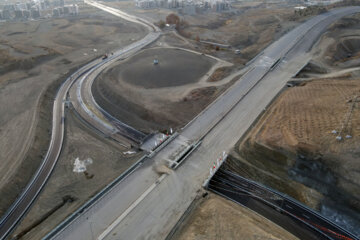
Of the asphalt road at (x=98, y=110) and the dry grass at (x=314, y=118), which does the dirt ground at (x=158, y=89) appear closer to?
the asphalt road at (x=98, y=110)

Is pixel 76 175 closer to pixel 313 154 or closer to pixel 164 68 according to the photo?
pixel 313 154

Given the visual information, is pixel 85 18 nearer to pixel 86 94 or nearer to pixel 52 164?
pixel 86 94

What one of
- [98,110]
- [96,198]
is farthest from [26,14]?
[96,198]

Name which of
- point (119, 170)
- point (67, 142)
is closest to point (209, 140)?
point (119, 170)

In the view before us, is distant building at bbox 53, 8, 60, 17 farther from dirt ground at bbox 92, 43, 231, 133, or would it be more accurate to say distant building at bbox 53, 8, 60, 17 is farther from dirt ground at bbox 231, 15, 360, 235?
dirt ground at bbox 231, 15, 360, 235

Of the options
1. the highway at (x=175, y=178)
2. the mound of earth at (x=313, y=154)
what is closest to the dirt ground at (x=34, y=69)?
the highway at (x=175, y=178)
